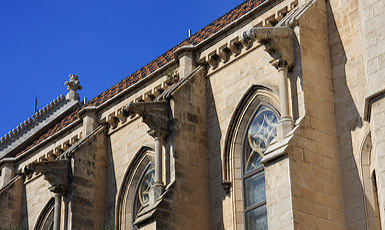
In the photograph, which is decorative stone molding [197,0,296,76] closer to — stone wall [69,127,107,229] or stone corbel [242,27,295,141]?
stone corbel [242,27,295,141]

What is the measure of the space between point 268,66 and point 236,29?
161 cm

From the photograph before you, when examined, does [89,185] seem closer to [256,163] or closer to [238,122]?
[238,122]

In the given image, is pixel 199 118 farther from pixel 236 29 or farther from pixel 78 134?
pixel 78 134

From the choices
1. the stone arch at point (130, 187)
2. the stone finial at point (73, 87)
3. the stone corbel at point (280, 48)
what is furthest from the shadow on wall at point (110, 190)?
the stone finial at point (73, 87)

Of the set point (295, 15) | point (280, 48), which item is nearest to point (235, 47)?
point (295, 15)

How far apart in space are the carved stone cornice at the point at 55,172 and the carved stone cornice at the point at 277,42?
7462 millimetres

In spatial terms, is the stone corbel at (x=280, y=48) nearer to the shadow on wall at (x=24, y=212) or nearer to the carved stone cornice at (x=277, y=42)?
the carved stone cornice at (x=277, y=42)

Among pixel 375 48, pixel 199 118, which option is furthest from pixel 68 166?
pixel 375 48

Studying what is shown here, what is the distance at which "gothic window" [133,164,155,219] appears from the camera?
22.9 metres

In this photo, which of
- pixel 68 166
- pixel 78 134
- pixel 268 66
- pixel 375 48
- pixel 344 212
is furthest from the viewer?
pixel 78 134

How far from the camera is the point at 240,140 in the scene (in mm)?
20312

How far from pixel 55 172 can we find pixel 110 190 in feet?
4.79

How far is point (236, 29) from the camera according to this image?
21.1m

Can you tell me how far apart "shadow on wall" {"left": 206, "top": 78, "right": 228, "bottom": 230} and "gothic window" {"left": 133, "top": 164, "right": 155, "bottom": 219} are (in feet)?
8.13
